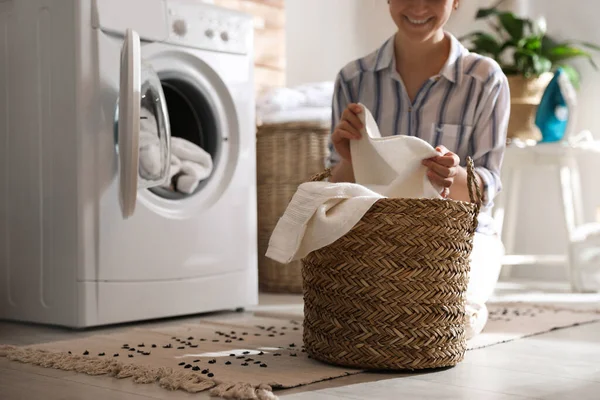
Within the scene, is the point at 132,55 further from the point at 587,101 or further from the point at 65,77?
the point at 587,101

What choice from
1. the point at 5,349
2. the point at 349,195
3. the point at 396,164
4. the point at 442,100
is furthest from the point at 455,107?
the point at 5,349

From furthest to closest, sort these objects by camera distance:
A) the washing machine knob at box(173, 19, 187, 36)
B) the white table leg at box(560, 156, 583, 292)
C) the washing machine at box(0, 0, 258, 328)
Result: the white table leg at box(560, 156, 583, 292) → the washing machine knob at box(173, 19, 187, 36) → the washing machine at box(0, 0, 258, 328)

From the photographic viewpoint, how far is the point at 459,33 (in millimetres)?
3975

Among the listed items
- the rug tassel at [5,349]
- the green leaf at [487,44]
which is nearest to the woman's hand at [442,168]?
the rug tassel at [5,349]

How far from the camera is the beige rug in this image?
1438 millimetres

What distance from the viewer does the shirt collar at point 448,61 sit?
1.85 meters

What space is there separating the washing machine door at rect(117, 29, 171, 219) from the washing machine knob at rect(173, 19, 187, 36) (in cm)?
20

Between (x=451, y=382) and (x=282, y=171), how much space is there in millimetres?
1618

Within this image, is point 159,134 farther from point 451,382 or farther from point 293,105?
point 451,382

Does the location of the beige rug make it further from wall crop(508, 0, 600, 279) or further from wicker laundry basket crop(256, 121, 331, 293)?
wall crop(508, 0, 600, 279)

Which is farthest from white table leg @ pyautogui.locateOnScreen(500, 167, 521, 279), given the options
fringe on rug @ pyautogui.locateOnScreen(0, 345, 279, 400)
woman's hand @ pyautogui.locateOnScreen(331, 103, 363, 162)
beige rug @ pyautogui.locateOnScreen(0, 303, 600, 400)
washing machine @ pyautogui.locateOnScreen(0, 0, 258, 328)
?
fringe on rug @ pyautogui.locateOnScreen(0, 345, 279, 400)

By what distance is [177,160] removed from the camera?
2.31 meters

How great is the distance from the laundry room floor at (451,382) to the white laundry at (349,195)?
0.84ft

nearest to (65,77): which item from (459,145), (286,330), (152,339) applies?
(152,339)
